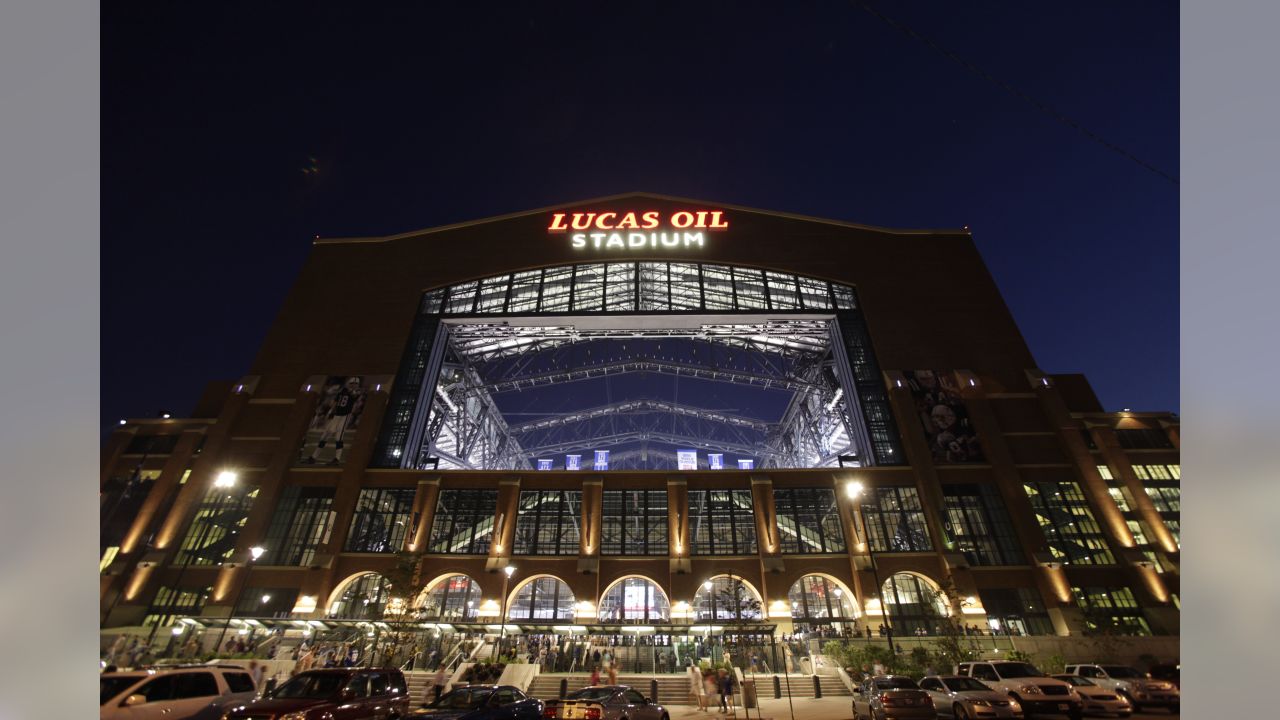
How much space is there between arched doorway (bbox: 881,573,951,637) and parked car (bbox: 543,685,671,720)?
88.6 feet

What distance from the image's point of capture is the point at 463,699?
48.7 ft

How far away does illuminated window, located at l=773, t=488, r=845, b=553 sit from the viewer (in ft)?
139

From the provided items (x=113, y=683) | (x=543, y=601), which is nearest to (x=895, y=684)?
(x=113, y=683)

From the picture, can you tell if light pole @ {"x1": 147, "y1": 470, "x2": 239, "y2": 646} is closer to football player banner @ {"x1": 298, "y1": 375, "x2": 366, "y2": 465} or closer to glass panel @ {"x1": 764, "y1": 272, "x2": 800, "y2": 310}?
football player banner @ {"x1": 298, "y1": 375, "x2": 366, "y2": 465}

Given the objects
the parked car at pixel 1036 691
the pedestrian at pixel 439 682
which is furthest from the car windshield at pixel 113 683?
the parked car at pixel 1036 691

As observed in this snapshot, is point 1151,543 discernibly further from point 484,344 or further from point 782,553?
point 484,344

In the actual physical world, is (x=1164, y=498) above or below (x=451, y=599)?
above

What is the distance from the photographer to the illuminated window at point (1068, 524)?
40875 mm

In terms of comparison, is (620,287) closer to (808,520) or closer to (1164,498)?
(808,520)

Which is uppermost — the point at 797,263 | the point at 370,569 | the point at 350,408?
the point at 797,263

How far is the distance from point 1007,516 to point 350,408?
5062cm

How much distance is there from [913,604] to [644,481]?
66.0 ft
